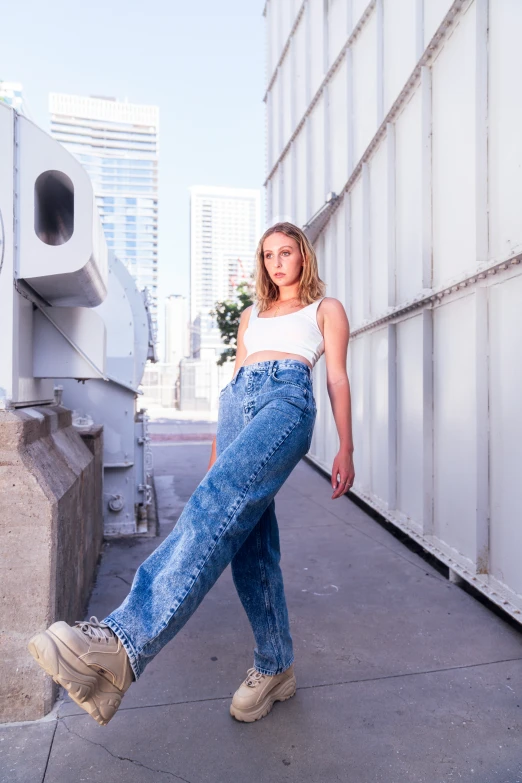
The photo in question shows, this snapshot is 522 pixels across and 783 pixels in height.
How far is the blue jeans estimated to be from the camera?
1.44m

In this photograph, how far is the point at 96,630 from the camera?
1.39m

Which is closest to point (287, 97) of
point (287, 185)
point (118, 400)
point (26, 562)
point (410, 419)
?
point (287, 185)

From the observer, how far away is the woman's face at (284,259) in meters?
2.07

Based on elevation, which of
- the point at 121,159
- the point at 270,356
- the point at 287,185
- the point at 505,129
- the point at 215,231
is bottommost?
the point at 270,356

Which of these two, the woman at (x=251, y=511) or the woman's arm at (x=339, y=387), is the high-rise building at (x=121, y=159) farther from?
the woman's arm at (x=339, y=387)

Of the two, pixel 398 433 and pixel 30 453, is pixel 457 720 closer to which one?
pixel 30 453

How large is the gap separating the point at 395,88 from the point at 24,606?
14.5ft

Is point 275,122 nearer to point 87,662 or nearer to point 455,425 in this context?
point 455,425

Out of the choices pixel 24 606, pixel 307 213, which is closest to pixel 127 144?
pixel 307 213

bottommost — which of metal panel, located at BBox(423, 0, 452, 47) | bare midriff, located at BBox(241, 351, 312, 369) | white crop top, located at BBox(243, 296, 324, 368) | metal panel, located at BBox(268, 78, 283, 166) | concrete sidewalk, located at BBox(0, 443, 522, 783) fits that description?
concrete sidewalk, located at BBox(0, 443, 522, 783)

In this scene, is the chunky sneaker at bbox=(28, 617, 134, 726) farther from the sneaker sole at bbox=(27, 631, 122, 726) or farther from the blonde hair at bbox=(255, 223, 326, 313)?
the blonde hair at bbox=(255, 223, 326, 313)

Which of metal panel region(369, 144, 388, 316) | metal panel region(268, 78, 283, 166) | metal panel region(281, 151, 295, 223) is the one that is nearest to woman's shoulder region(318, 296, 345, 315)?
metal panel region(369, 144, 388, 316)

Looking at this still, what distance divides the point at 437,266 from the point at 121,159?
10155 cm

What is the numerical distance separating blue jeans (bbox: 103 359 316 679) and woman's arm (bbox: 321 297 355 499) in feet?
0.40
